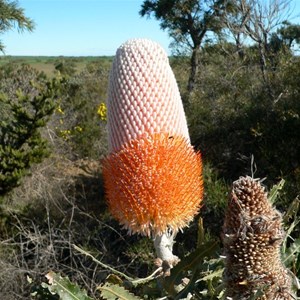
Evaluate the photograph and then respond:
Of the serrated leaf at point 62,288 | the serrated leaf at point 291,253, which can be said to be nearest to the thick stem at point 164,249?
the serrated leaf at point 62,288

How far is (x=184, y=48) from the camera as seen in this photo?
65.2 feet

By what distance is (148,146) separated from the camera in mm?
1591

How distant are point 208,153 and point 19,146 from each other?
3218 millimetres

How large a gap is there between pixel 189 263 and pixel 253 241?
1.47 feet

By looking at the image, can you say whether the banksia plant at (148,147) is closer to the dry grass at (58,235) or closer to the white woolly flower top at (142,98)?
the white woolly flower top at (142,98)

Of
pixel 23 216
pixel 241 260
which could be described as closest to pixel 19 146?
pixel 23 216

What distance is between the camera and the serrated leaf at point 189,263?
1.59 metres

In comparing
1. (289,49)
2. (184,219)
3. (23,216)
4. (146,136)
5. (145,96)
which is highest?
(289,49)

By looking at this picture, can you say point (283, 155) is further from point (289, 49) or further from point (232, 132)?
point (289, 49)

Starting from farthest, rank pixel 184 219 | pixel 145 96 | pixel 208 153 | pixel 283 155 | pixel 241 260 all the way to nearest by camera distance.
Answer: pixel 208 153 → pixel 283 155 → pixel 184 219 → pixel 145 96 → pixel 241 260

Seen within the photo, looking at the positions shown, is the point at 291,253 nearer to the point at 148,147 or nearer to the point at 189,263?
the point at 189,263

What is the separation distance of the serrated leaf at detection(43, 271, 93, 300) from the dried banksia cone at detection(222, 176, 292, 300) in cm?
62

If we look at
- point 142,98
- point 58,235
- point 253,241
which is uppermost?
point 142,98

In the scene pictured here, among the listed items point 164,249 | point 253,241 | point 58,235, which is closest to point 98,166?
point 58,235
